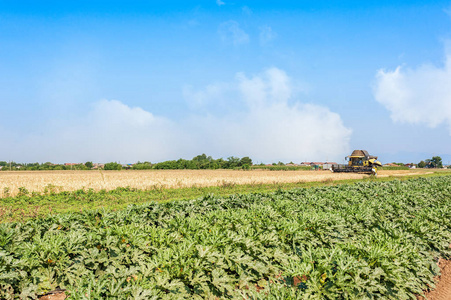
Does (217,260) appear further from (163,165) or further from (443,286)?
(163,165)

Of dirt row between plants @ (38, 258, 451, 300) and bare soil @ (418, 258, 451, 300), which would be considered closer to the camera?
dirt row between plants @ (38, 258, 451, 300)

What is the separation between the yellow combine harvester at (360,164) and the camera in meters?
42.8

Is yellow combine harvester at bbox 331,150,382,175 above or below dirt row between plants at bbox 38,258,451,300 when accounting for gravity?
above

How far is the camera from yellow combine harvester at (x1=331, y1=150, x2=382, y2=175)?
42822 millimetres

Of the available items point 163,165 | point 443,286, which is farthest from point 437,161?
point 443,286

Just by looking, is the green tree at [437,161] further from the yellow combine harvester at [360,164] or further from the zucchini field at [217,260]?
the zucchini field at [217,260]

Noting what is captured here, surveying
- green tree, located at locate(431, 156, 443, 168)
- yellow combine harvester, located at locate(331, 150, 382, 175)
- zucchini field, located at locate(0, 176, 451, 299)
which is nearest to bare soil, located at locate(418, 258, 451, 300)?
zucchini field, located at locate(0, 176, 451, 299)

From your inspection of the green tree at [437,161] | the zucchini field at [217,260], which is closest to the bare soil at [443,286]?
the zucchini field at [217,260]

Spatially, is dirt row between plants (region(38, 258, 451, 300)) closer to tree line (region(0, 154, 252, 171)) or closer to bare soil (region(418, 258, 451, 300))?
bare soil (region(418, 258, 451, 300))

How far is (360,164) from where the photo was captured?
44438 mm

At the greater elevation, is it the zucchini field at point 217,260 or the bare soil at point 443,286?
the zucchini field at point 217,260

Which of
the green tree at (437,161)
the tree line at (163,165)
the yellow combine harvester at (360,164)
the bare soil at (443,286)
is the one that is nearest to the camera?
the bare soil at (443,286)

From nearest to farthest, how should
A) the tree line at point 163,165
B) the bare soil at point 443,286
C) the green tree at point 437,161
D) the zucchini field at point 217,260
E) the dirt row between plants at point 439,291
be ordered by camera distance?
the zucchini field at point 217,260 → the dirt row between plants at point 439,291 → the bare soil at point 443,286 → the tree line at point 163,165 → the green tree at point 437,161

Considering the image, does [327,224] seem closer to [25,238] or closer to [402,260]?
[402,260]
